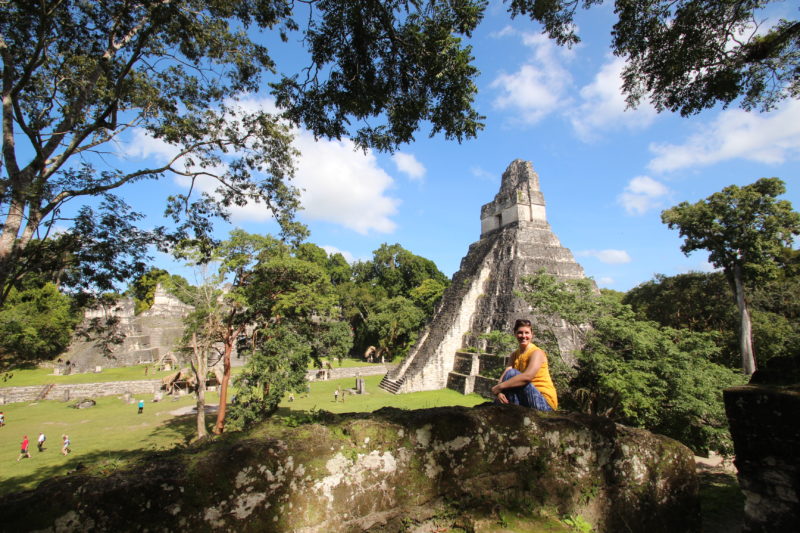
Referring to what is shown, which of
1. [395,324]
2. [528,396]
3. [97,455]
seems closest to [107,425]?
[97,455]

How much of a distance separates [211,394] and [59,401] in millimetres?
7748

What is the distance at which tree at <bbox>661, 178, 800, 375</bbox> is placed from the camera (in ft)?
58.2

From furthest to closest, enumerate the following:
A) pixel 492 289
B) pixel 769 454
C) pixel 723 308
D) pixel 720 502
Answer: pixel 492 289, pixel 723 308, pixel 720 502, pixel 769 454

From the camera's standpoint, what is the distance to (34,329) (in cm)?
2661

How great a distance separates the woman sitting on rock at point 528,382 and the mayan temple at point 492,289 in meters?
16.8

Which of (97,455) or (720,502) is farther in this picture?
(97,455)

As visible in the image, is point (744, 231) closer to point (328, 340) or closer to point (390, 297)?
point (328, 340)

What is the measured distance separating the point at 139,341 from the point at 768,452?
127 ft

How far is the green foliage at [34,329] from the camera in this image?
25.0 metres

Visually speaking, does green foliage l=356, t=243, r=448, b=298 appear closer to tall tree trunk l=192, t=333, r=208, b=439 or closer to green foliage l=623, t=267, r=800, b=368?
green foliage l=623, t=267, r=800, b=368

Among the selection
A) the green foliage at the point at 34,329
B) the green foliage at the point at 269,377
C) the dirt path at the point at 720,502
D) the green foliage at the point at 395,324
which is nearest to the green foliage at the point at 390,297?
the green foliage at the point at 395,324

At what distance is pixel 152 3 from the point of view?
561cm

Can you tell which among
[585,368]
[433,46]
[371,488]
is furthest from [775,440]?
[585,368]

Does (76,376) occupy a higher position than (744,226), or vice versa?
(744,226)
